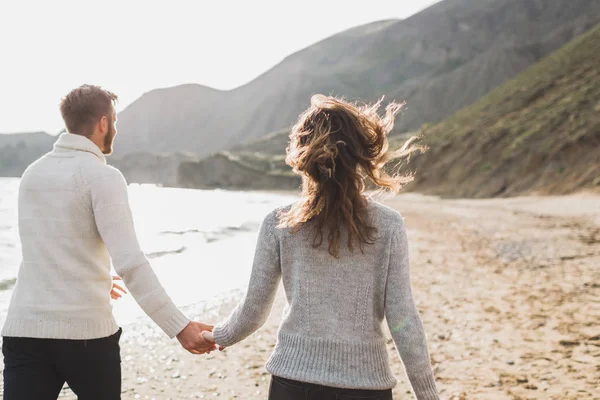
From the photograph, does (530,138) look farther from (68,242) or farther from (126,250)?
(68,242)

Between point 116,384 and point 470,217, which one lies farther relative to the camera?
point 470,217

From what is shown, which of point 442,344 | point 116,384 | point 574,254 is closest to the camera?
point 116,384

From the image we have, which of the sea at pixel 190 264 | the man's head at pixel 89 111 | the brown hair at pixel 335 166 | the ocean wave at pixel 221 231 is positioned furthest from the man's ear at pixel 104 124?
the ocean wave at pixel 221 231

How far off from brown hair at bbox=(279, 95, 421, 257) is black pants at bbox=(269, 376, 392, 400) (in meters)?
0.54

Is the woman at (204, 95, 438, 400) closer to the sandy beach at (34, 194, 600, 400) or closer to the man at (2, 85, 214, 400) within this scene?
the man at (2, 85, 214, 400)

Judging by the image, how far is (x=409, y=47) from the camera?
16438cm

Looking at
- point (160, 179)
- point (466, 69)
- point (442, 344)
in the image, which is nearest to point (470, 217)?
point (442, 344)

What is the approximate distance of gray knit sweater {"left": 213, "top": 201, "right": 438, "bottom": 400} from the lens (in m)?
2.04

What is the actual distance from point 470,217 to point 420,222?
7.88ft

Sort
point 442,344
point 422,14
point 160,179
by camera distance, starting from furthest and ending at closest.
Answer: point 422,14, point 160,179, point 442,344

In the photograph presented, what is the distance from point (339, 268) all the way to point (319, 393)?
501 millimetres

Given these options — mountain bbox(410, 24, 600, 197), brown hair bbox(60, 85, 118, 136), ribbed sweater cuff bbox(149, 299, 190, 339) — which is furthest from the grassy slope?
brown hair bbox(60, 85, 118, 136)

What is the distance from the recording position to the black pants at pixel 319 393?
6.59ft

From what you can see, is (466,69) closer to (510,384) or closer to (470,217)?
(470,217)
